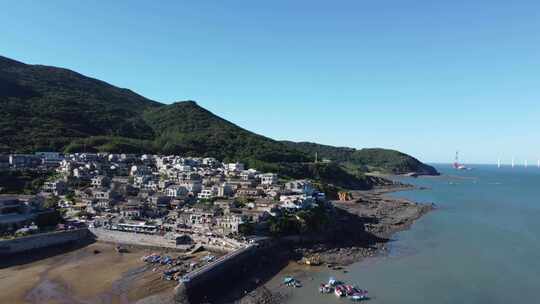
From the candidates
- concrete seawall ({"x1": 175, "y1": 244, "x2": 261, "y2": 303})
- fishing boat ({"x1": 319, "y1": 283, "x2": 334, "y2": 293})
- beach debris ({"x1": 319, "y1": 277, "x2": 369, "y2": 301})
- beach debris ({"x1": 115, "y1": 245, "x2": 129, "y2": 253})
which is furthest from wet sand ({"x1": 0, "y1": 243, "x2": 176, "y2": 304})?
beach debris ({"x1": 319, "y1": 277, "x2": 369, "y2": 301})

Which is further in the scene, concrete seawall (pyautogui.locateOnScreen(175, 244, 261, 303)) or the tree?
the tree

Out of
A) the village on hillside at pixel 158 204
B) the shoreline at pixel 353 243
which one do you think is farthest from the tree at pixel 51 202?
the shoreline at pixel 353 243

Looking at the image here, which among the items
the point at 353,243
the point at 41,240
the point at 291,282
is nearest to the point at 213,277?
the point at 291,282

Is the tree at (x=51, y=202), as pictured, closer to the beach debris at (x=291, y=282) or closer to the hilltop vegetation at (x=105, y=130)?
the beach debris at (x=291, y=282)

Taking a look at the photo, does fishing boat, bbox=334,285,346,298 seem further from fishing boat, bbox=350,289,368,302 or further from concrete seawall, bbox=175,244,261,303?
concrete seawall, bbox=175,244,261,303

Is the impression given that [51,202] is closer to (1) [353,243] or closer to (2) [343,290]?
(1) [353,243]

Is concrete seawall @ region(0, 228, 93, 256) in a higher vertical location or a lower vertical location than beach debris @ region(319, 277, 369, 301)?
higher
